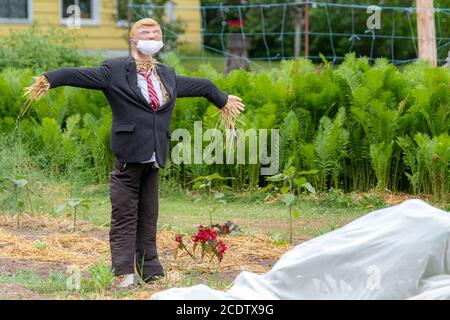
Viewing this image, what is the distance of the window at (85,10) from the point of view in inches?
938

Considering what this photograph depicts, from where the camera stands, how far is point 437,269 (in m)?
6.02

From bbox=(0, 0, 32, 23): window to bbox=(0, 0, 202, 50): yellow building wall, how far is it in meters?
0.20

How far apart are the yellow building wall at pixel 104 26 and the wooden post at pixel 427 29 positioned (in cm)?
916

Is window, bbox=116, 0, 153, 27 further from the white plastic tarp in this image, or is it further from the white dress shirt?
the white plastic tarp

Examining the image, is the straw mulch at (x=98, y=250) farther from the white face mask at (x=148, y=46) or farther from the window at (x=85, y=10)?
the window at (x=85, y=10)

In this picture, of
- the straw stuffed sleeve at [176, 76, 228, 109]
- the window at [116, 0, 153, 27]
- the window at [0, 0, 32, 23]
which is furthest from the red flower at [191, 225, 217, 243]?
the window at [0, 0, 32, 23]

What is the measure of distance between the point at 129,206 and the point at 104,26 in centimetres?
1696

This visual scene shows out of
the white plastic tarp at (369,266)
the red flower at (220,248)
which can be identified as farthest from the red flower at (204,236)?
the white plastic tarp at (369,266)

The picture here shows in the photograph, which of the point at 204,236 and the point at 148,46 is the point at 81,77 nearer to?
the point at 148,46

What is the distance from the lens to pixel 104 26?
23797mm

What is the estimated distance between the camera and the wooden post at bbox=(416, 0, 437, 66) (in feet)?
51.2
